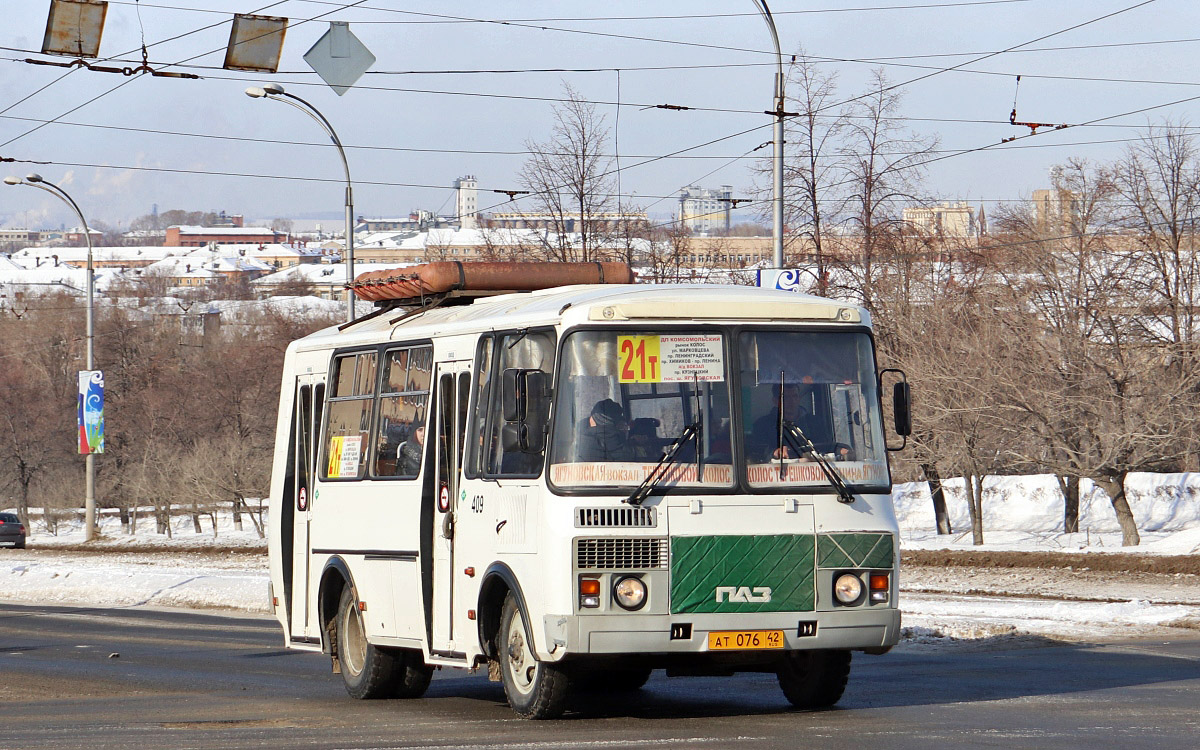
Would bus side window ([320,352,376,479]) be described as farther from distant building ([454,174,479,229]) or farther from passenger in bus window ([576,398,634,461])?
distant building ([454,174,479,229])

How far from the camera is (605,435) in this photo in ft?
32.2

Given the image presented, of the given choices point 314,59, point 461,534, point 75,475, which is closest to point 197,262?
point 75,475

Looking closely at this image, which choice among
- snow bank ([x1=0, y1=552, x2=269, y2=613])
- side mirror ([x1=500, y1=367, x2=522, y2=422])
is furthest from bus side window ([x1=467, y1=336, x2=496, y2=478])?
snow bank ([x1=0, y1=552, x2=269, y2=613])

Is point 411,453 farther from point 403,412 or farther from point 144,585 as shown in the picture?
point 144,585

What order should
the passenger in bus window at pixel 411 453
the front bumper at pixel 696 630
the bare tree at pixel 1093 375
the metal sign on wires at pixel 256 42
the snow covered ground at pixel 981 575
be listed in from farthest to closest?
the bare tree at pixel 1093 375, the metal sign on wires at pixel 256 42, the snow covered ground at pixel 981 575, the passenger in bus window at pixel 411 453, the front bumper at pixel 696 630

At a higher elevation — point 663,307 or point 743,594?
point 663,307

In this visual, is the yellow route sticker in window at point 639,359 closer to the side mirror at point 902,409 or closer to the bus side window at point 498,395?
the bus side window at point 498,395

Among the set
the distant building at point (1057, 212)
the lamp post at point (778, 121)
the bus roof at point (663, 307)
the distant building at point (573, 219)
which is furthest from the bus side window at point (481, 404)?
the distant building at point (573, 219)

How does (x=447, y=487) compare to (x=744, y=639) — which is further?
(x=447, y=487)

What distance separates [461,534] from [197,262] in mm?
182250

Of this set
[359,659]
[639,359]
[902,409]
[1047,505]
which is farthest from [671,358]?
[1047,505]

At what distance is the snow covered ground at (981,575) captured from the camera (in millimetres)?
18328

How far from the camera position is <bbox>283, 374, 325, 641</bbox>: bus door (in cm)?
1377

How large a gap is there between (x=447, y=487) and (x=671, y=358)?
85.0 inches
